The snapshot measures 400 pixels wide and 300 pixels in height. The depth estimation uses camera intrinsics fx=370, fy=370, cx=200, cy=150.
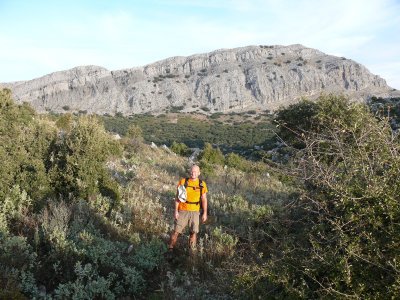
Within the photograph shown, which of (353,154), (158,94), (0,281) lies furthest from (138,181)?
(158,94)

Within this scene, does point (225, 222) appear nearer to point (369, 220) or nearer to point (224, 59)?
point (369, 220)

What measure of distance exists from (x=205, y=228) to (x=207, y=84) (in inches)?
3915

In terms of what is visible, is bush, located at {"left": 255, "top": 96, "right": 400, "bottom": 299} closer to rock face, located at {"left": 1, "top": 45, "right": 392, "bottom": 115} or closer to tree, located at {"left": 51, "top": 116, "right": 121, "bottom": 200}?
tree, located at {"left": 51, "top": 116, "right": 121, "bottom": 200}

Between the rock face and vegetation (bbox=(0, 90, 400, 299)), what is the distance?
85.4m

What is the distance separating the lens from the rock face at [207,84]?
98375 millimetres

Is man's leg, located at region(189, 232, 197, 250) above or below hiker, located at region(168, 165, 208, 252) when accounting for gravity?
below

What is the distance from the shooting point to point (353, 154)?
5098 millimetres

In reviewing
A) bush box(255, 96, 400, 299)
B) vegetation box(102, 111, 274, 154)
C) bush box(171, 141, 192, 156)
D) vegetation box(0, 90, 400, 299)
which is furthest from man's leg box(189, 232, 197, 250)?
vegetation box(102, 111, 274, 154)

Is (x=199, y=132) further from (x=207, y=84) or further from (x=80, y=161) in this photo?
(x=80, y=161)

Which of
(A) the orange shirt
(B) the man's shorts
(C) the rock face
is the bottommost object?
(B) the man's shorts

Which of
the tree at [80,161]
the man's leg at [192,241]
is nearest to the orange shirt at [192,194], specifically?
the man's leg at [192,241]

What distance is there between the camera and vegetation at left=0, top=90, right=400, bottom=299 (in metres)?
4.09

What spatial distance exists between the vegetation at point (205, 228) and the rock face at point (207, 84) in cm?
8542

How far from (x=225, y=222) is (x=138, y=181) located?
4.74m
